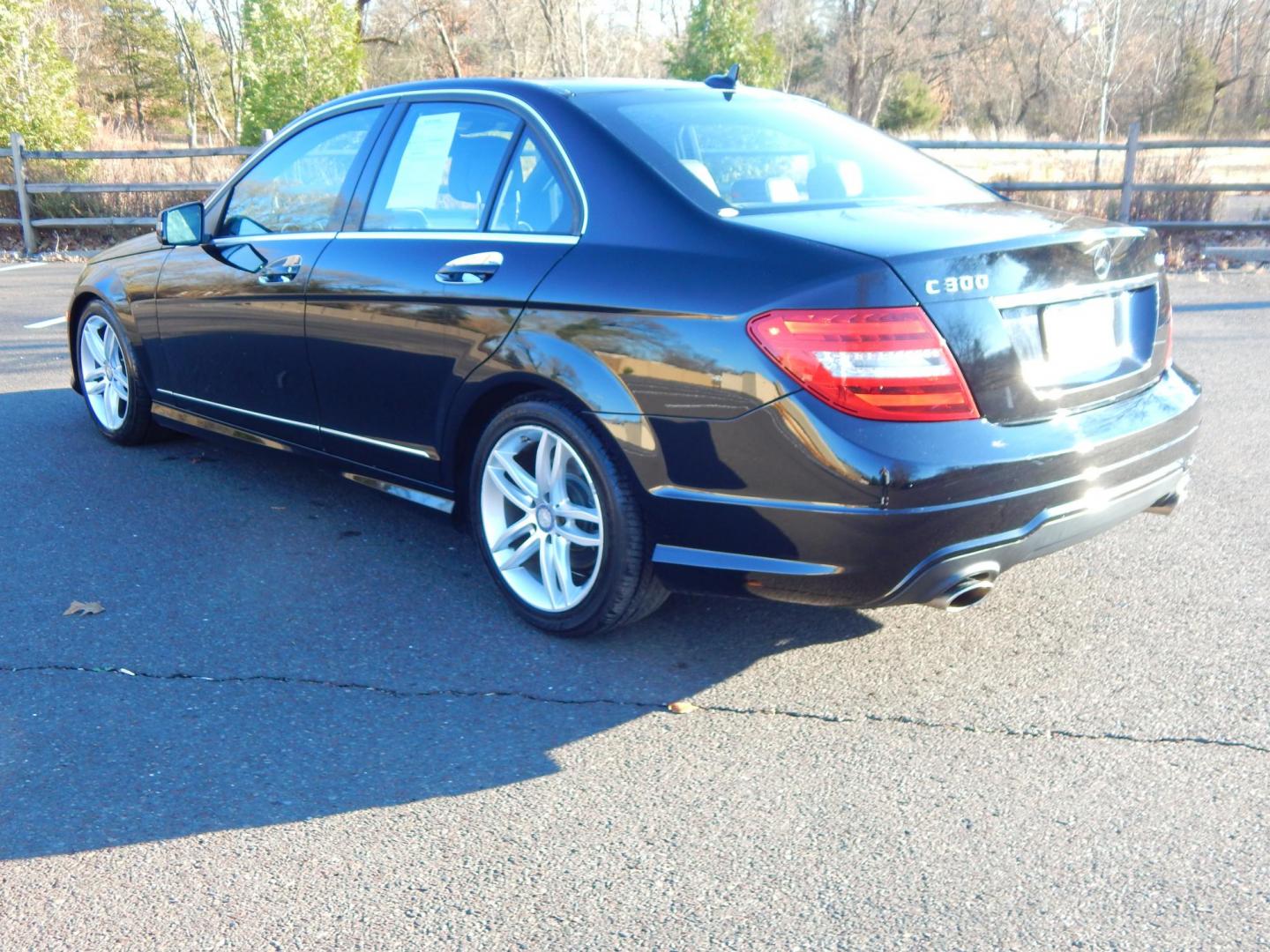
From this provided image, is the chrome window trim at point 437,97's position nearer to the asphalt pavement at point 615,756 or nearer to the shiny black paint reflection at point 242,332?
the shiny black paint reflection at point 242,332

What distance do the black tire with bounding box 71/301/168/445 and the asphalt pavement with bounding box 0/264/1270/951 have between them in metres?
A: 1.20

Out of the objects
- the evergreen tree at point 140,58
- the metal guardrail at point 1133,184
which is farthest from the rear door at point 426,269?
the evergreen tree at point 140,58

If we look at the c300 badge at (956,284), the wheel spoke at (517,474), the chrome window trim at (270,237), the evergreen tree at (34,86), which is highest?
the evergreen tree at (34,86)

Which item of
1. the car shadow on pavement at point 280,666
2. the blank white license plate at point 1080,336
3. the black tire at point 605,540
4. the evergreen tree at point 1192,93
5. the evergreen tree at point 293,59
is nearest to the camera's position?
the car shadow on pavement at point 280,666

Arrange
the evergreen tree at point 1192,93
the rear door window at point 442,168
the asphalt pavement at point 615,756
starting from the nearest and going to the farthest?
1. the asphalt pavement at point 615,756
2. the rear door window at point 442,168
3. the evergreen tree at point 1192,93

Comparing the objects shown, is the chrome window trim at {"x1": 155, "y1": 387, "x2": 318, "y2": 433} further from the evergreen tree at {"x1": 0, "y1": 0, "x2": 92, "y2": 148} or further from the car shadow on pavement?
the evergreen tree at {"x1": 0, "y1": 0, "x2": 92, "y2": 148}

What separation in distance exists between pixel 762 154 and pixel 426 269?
1.16 meters

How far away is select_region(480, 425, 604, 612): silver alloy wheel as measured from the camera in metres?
3.68

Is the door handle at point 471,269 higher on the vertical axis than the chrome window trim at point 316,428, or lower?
higher

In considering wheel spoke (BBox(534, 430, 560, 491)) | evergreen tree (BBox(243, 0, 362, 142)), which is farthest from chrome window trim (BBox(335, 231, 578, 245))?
evergreen tree (BBox(243, 0, 362, 142))

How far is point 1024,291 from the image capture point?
317 cm

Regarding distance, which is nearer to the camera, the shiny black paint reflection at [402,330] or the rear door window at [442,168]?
the shiny black paint reflection at [402,330]

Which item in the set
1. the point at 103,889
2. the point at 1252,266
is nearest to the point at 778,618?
the point at 103,889

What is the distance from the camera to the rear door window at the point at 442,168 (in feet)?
13.1
